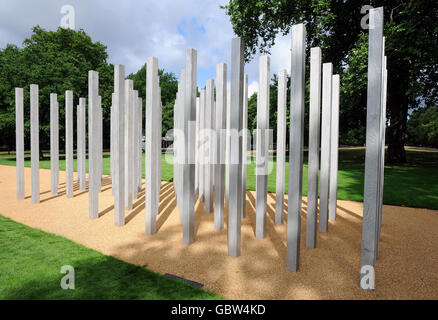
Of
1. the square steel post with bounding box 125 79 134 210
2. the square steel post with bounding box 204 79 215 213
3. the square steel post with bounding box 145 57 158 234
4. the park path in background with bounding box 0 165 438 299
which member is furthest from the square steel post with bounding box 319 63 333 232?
the square steel post with bounding box 125 79 134 210

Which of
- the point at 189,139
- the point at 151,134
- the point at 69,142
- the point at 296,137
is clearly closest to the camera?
the point at 296,137

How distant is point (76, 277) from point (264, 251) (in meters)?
2.67

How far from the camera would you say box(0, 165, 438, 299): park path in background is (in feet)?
10.4

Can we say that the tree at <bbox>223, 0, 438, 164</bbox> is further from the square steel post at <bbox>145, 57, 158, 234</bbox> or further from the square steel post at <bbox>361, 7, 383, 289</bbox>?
the square steel post at <bbox>361, 7, 383, 289</bbox>

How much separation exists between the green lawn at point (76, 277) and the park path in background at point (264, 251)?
0.20 meters

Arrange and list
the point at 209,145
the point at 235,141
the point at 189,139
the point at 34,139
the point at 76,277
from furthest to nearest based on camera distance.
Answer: the point at 34,139
the point at 209,145
the point at 189,139
the point at 235,141
the point at 76,277

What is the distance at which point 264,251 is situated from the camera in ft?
14.1

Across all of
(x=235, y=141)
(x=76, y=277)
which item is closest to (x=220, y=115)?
(x=235, y=141)

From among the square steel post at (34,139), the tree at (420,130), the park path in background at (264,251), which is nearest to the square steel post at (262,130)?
the park path in background at (264,251)

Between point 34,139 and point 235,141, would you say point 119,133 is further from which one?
point 34,139

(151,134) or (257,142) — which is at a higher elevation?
(151,134)
